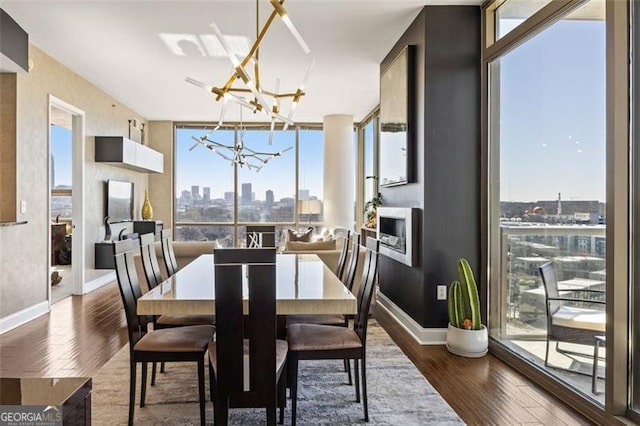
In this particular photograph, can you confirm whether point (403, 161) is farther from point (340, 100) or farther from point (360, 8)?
point (340, 100)

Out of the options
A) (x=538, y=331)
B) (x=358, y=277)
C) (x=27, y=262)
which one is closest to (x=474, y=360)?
(x=538, y=331)

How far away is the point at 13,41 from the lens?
3941mm

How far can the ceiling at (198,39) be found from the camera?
148 inches

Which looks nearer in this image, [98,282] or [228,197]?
[98,282]

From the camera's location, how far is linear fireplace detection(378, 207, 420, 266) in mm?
3900

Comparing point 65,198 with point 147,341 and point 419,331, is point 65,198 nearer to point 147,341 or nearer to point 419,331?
point 147,341

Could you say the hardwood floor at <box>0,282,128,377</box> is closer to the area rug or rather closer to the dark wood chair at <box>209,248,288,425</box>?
the area rug

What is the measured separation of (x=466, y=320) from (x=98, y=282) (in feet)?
17.8

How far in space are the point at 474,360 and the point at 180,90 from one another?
18.5 ft

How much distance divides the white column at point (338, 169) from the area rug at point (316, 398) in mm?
5247

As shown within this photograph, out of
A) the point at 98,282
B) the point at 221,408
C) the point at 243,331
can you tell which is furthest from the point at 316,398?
the point at 98,282

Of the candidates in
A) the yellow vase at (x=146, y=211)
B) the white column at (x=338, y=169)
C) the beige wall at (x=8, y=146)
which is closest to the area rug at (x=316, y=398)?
the beige wall at (x=8, y=146)

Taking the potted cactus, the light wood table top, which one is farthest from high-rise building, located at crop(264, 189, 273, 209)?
the light wood table top

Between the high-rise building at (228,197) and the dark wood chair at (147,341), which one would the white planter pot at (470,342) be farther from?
the high-rise building at (228,197)
